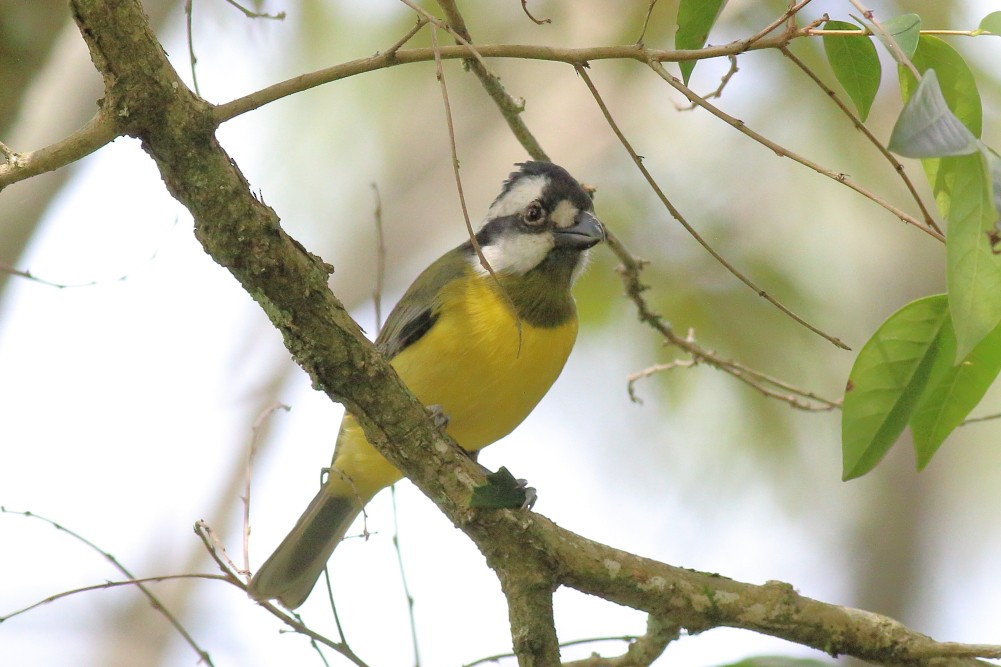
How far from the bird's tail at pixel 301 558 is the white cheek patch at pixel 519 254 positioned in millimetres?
1250

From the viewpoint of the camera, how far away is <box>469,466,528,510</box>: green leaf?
2986 mm

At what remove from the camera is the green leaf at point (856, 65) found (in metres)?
2.59

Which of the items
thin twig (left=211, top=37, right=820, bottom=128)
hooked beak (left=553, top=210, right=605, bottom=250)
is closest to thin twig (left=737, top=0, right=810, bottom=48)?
thin twig (left=211, top=37, right=820, bottom=128)

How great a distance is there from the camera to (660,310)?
724cm

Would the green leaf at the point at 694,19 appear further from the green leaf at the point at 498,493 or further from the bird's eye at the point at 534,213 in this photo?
the bird's eye at the point at 534,213

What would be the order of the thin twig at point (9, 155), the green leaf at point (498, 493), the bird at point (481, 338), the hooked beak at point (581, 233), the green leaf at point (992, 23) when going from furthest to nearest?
the hooked beak at point (581, 233) < the bird at point (481, 338) < the green leaf at point (498, 493) < the green leaf at point (992, 23) < the thin twig at point (9, 155)

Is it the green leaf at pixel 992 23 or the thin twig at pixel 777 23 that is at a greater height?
the thin twig at pixel 777 23

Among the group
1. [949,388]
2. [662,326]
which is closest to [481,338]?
[662,326]

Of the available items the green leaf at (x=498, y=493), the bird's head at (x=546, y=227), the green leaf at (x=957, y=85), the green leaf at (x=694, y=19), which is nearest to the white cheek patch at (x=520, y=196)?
the bird's head at (x=546, y=227)

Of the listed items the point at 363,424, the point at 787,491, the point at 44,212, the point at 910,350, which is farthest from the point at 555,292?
the point at 787,491

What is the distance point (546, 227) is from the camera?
Answer: 15.3ft

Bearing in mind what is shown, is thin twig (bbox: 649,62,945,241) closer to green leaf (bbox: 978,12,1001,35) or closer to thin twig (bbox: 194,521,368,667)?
green leaf (bbox: 978,12,1001,35)

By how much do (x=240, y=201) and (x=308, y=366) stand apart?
49cm

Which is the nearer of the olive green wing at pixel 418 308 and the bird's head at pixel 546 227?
the olive green wing at pixel 418 308
